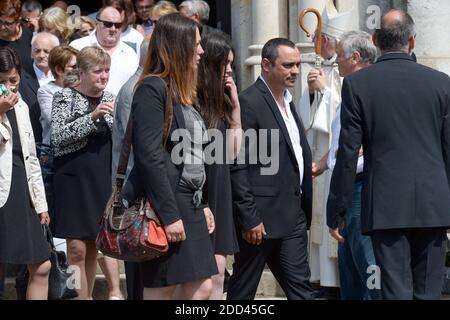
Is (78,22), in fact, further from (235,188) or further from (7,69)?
(235,188)

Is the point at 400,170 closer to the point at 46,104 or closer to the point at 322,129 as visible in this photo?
the point at 322,129

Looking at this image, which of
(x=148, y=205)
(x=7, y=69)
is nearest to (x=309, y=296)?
(x=148, y=205)

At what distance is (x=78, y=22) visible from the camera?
35.4 ft

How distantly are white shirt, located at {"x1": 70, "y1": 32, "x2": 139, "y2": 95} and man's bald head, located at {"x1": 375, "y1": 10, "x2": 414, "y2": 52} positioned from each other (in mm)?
2784

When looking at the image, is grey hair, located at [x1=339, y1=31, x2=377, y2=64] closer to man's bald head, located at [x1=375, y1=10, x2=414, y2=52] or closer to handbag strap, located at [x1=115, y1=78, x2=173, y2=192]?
man's bald head, located at [x1=375, y1=10, x2=414, y2=52]

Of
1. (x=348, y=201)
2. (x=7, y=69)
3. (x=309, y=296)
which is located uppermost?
(x=7, y=69)

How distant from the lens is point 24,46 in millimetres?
10086

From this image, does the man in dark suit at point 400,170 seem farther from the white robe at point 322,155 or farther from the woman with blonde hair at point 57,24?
the woman with blonde hair at point 57,24

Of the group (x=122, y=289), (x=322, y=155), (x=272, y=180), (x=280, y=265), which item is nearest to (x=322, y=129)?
(x=322, y=155)

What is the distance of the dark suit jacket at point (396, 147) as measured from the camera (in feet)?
22.1

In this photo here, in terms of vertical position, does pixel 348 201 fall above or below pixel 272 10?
below

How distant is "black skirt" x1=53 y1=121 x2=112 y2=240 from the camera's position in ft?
27.2

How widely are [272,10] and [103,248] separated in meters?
4.19

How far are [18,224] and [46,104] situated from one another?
4.76ft
